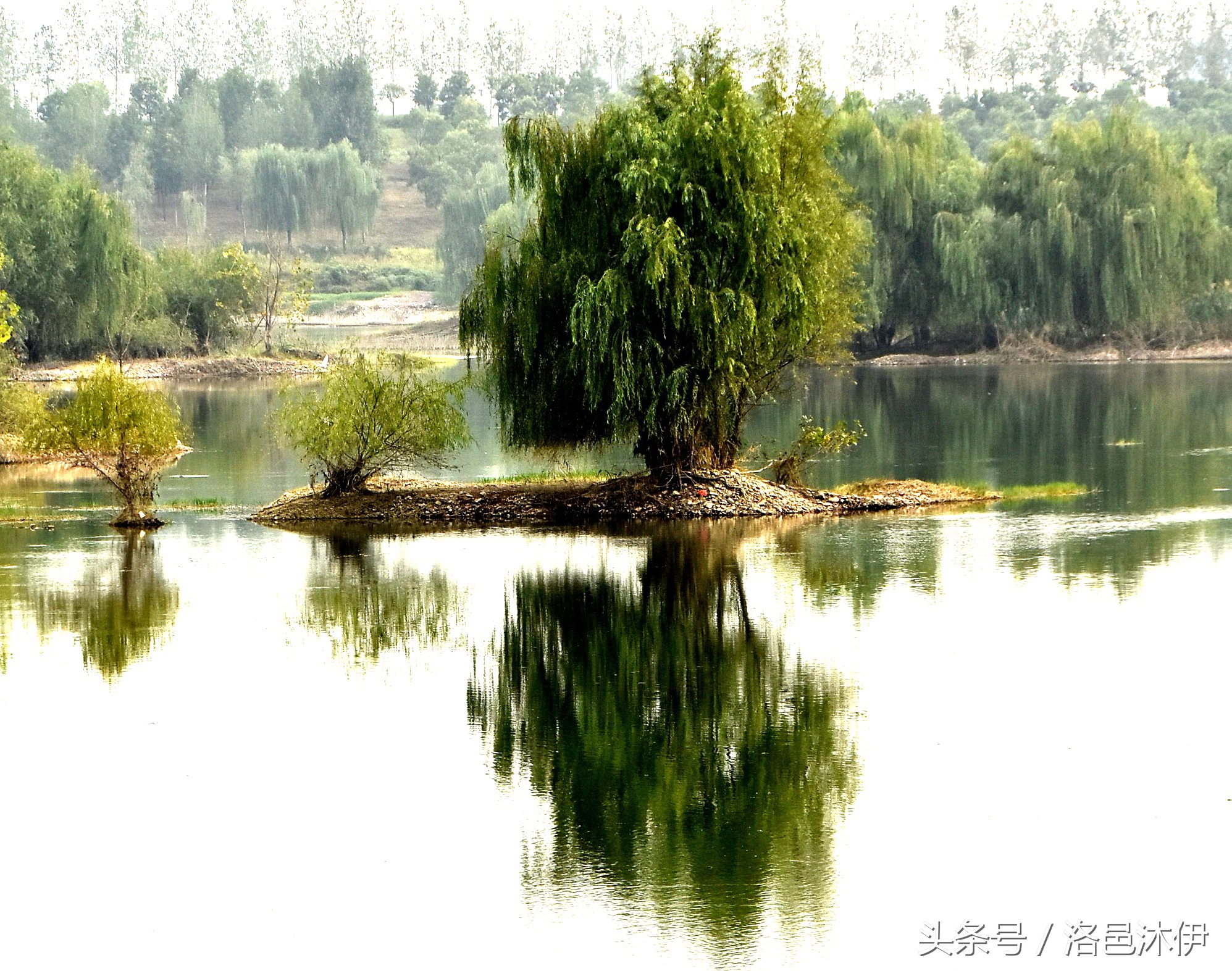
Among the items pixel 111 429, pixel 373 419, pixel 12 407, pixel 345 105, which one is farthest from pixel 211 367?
pixel 345 105

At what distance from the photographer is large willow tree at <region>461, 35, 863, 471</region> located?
2941 cm

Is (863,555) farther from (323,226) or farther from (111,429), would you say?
(323,226)

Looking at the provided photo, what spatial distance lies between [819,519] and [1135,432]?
20186 millimetres

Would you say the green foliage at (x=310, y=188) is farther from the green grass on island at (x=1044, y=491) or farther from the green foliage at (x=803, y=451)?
the green foliage at (x=803, y=451)

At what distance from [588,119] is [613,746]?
39644 millimetres

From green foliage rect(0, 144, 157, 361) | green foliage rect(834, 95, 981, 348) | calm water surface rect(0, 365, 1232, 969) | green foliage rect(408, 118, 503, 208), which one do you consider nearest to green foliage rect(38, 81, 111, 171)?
green foliage rect(408, 118, 503, 208)

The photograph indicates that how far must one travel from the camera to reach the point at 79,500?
3694 centimetres

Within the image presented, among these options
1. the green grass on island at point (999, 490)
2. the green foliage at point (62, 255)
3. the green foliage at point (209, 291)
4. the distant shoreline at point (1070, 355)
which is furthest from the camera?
the green foliage at point (209, 291)

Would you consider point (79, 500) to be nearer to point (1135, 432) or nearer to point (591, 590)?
point (591, 590)

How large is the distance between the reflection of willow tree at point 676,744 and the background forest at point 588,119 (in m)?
14.0

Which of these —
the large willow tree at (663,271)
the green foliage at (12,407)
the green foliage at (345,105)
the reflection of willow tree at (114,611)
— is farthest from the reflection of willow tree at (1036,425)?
the green foliage at (345,105)

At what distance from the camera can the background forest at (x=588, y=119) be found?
77.1 metres

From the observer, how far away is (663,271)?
2875cm

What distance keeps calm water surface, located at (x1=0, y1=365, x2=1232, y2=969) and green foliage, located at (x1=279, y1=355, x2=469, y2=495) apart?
2913mm
